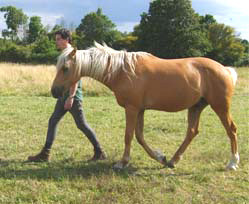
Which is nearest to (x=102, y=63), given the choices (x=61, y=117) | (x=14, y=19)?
(x=61, y=117)

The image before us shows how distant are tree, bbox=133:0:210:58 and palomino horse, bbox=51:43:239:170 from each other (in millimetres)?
38113

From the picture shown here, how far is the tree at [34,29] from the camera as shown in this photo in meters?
58.9

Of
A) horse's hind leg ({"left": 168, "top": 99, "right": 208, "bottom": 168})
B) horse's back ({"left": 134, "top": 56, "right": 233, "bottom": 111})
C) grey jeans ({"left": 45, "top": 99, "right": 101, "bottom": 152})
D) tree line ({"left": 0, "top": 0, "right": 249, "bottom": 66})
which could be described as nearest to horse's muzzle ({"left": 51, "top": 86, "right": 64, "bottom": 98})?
grey jeans ({"left": 45, "top": 99, "right": 101, "bottom": 152})

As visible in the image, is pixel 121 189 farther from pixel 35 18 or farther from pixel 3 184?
pixel 35 18

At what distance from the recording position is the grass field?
3631mm

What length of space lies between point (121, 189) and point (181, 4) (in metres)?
46.5

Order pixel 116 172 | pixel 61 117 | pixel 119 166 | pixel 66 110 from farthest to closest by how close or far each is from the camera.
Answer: pixel 61 117
pixel 66 110
pixel 119 166
pixel 116 172

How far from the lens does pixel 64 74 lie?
4242 mm

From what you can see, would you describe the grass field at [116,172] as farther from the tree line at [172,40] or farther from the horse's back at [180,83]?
the tree line at [172,40]

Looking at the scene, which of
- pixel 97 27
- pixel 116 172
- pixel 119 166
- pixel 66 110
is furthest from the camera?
pixel 97 27

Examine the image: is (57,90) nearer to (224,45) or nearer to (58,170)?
(58,170)

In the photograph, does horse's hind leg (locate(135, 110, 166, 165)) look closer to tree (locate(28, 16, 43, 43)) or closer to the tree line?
the tree line

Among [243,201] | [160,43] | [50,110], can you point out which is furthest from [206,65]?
[160,43]

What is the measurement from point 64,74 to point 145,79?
1.10 m
